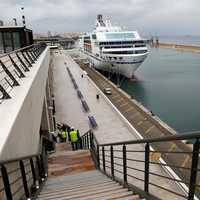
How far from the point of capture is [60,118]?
1706 centimetres

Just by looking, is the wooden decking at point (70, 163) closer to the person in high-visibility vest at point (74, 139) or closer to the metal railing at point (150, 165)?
the metal railing at point (150, 165)

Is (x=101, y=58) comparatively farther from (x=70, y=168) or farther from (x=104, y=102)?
(x=70, y=168)

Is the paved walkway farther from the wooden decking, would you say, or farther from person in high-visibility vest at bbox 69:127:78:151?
person in high-visibility vest at bbox 69:127:78:151

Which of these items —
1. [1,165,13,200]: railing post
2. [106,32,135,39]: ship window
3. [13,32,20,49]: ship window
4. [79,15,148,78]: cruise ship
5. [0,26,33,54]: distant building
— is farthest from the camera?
[106,32,135,39]: ship window

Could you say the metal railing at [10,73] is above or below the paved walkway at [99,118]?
above

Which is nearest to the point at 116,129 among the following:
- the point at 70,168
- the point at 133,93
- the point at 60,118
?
the point at 60,118

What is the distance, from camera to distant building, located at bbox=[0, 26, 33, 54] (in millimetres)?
15609

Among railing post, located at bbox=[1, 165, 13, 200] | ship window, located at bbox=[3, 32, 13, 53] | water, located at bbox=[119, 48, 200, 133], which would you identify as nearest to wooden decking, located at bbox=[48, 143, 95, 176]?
railing post, located at bbox=[1, 165, 13, 200]

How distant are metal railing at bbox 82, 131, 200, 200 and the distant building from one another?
7958 millimetres

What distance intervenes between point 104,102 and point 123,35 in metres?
22.0

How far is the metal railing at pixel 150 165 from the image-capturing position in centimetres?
219

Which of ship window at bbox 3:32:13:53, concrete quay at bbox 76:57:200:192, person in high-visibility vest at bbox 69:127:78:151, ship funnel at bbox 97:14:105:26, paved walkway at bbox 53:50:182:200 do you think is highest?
→ ship funnel at bbox 97:14:105:26

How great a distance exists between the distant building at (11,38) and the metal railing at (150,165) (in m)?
7.96

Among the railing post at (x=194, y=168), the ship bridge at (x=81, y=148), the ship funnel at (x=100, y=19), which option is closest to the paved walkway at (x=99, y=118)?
the ship bridge at (x=81, y=148)
